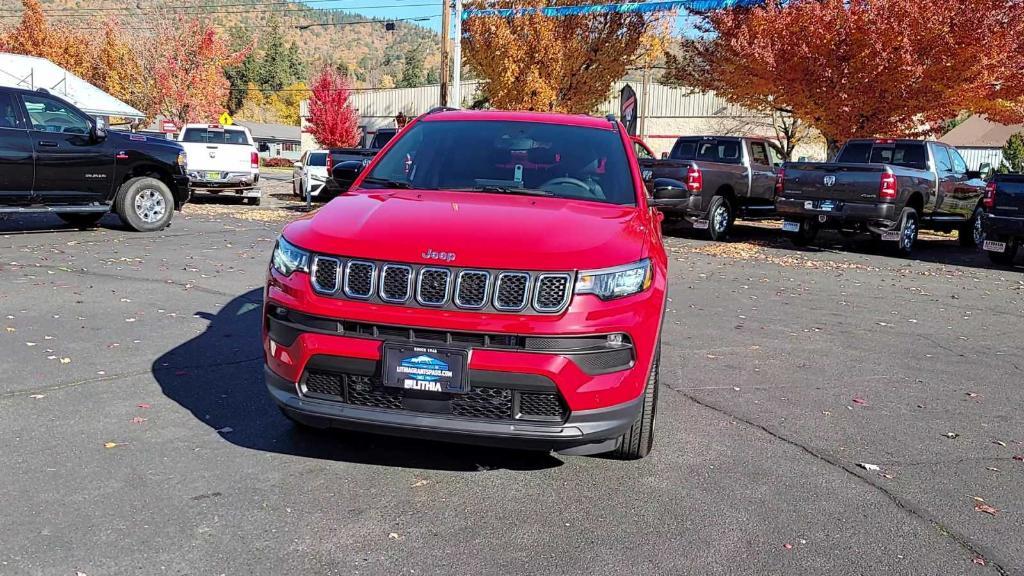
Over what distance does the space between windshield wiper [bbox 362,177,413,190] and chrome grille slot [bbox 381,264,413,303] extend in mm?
1309

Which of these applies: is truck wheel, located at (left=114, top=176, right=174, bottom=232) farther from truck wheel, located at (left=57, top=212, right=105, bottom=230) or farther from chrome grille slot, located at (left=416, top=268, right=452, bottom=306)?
chrome grille slot, located at (left=416, top=268, right=452, bottom=306)

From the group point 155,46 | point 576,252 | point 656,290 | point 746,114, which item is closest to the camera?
point 576,252

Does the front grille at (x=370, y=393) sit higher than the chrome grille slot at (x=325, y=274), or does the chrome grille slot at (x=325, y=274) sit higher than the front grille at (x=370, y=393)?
the chrome grille slot at (x=325, y=274)

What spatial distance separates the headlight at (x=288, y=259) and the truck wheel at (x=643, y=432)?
5.57 feet

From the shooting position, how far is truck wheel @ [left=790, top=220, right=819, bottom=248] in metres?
15.1

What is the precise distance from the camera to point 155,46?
160 ft

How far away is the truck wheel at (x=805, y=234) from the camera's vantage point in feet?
49.5

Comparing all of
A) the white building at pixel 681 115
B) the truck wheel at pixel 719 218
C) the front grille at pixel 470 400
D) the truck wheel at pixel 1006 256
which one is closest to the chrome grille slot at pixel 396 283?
the front grille at pixel 470 400

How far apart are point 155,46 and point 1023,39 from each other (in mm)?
45215

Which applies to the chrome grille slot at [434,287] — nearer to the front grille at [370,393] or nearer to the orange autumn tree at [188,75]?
the front grille at [370,393]

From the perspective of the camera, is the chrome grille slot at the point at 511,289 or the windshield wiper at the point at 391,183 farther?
the windshield wiper at the point at 391,183

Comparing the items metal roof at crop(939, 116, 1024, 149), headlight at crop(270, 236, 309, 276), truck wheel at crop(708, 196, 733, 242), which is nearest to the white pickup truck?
truck wheel at crop(708, 196, 733, 242)

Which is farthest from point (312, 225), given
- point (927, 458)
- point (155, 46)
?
point (155, 46)

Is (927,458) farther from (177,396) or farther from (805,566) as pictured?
(177,396)
